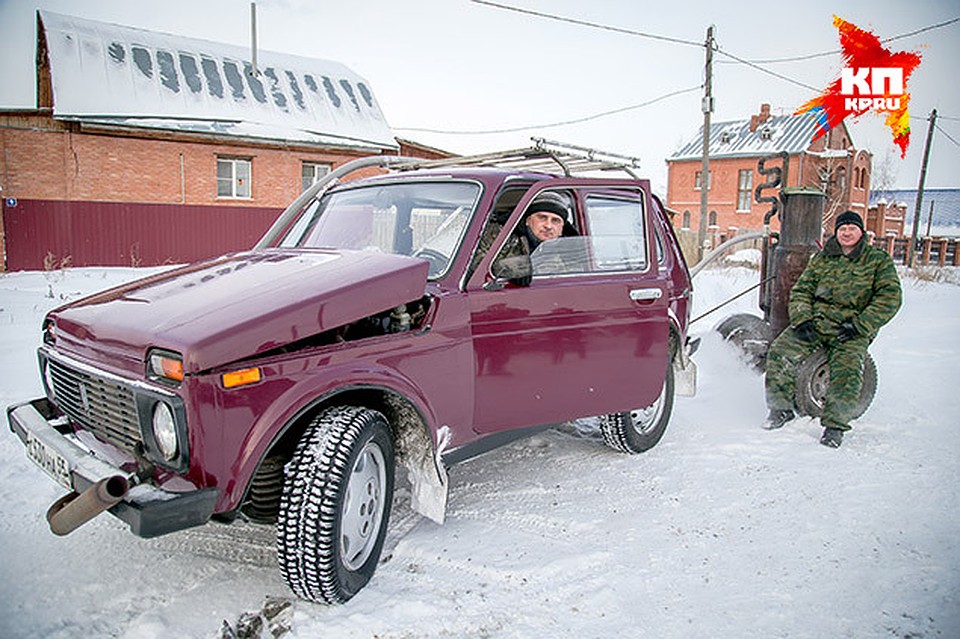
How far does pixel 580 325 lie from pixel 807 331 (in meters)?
2.65

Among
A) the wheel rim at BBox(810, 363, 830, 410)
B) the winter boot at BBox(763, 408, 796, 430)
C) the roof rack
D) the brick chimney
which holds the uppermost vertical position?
the brick chimney

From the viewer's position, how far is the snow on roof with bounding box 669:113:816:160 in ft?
121

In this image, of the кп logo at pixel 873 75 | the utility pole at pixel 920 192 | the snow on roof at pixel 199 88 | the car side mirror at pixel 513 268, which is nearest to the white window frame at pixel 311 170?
the snow on roof at pixel 199 88

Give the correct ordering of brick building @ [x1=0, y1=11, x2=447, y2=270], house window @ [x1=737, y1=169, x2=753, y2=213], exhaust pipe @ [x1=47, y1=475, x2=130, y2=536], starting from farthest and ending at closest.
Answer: house window @ [x1=737, y1=169, x2=753, y2=213] → brick building @ [x1=0, y1=11, x2=447, y2=270] → exhaust pipe @ [x1=47, y1=475, x2=130, y2=536]

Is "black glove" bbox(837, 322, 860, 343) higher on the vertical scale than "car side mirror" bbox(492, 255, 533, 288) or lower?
lower

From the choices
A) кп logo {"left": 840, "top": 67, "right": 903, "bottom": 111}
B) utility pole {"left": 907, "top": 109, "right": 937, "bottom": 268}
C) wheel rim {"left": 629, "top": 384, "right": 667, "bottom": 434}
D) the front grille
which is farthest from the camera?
utility pole {"left": 907, "top": 109, "right": 937, "bottom": 268}

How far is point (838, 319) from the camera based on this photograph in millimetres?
5141

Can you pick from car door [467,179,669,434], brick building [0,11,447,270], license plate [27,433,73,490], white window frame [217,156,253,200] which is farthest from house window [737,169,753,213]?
license plate [27,433,73,490]

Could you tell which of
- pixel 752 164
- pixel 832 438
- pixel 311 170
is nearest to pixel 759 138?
pixel 752 164

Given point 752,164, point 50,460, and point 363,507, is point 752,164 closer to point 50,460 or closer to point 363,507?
point 363,507

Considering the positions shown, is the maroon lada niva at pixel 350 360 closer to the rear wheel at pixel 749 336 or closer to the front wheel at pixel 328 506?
the front wheel at pixel 328 506

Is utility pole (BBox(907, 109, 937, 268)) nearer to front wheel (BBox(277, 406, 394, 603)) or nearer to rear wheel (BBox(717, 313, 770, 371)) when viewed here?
rear wheel (BBox(717, 313, 770, 371))

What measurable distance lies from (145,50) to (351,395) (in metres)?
19.6

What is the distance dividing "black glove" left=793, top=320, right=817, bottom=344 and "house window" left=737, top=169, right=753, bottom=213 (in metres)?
36.6
